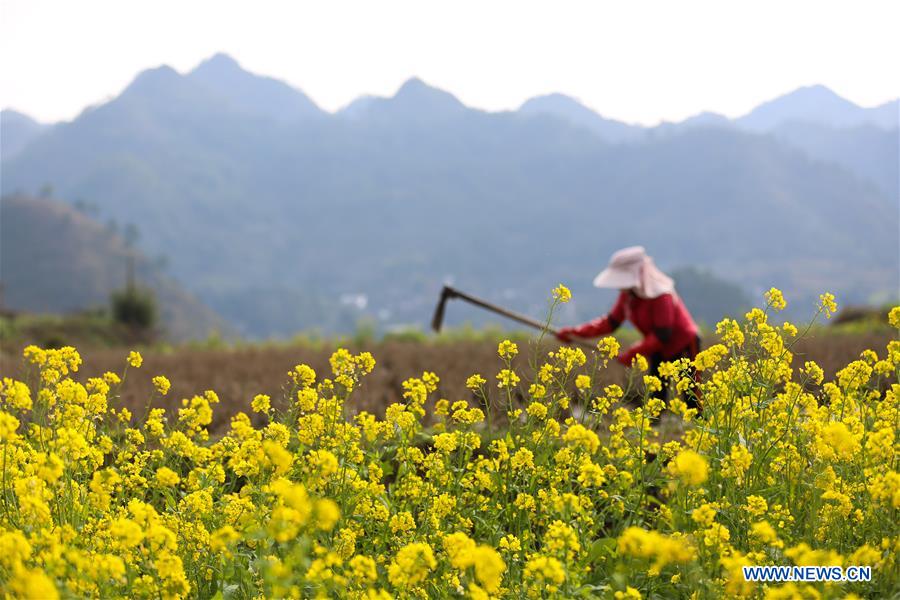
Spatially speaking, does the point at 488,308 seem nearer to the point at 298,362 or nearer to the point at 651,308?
the point at 651,308

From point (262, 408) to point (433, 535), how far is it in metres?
0.94

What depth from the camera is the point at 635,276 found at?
6.04m

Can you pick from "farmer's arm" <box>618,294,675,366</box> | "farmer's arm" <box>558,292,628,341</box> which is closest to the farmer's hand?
"farmer's arm" <box>558,292,628,341</box>

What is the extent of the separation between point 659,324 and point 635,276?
39cm

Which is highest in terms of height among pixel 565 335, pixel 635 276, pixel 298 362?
pixel 635 276

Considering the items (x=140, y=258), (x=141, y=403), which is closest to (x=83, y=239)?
(x=140, y=258)

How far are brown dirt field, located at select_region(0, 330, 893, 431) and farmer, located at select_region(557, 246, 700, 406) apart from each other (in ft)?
2.11

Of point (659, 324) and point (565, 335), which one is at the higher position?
point (659, 324)

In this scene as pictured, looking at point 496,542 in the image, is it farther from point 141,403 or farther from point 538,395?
point 141,403

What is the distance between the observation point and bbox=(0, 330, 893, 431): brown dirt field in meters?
6.96

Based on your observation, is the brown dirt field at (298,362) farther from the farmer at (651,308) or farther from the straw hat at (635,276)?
the straw hat at (635,276)

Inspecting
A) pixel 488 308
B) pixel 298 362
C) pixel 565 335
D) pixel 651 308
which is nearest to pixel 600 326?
pixel 565 335

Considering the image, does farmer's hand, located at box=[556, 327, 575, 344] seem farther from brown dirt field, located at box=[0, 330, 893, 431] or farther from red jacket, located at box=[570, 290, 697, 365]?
brown dirt field, located at box=[0, 330, 893, 431]

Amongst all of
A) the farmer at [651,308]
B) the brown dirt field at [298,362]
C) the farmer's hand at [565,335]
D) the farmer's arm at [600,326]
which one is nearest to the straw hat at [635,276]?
the farmer at [651,308]
